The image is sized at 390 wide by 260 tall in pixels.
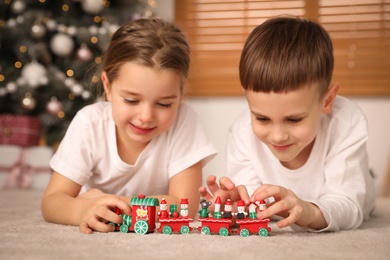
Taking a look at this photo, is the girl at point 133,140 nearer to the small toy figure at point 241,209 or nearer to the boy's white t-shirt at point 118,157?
the boy's white t-shirt at point 118,157

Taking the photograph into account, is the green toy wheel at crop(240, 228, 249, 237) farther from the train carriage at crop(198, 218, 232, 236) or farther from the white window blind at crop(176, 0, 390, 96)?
the white window blind at crop(176, 0, 390, 96)

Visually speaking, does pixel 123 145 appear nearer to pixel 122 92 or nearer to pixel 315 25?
pixel 122 92

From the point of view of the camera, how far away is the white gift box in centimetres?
310

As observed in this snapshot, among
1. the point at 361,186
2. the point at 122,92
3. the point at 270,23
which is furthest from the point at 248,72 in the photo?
the point at 361,186

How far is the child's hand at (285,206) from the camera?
1.23 m

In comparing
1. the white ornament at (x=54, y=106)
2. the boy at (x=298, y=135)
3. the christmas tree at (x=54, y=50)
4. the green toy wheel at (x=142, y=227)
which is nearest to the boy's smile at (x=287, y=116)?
the boy at (x=298, y=135)

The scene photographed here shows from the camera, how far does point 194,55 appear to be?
11.8 feet

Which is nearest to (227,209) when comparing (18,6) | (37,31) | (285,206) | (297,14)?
(285,206)

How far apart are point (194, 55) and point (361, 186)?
88.3 inches

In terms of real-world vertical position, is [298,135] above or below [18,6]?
below

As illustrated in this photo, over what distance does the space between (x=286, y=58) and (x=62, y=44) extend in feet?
6.41

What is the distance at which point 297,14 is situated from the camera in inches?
134

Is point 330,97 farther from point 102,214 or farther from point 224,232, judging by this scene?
point 102,214

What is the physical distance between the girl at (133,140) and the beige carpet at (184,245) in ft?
0.35
